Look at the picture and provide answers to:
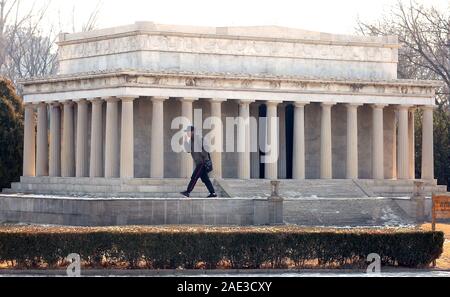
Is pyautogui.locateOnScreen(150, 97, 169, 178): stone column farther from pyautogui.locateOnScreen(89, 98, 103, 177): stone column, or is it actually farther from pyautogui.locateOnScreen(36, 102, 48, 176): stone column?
pyautogui.locateOnScreen(36, 102, 48, 176): stone column

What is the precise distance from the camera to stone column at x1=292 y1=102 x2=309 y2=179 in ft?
205

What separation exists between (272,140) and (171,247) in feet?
104

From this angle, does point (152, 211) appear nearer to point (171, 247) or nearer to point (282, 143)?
point (171, 247)

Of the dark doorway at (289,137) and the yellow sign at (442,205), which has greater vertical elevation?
the dark doorway at (289,137)

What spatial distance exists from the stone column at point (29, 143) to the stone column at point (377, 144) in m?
18.7

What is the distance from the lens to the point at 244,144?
61.8 meters

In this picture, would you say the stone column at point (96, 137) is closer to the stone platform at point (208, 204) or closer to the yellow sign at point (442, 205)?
the stone platform at point (208, 204)

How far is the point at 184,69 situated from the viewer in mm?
61312

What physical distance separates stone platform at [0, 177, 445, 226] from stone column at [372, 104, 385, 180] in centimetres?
129

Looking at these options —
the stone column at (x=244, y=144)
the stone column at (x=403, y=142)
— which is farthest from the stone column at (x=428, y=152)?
the stone column at (x=244, y=144)

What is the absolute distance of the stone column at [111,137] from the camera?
59.3 meters

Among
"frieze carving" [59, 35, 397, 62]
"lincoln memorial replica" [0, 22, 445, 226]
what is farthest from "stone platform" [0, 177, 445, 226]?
"frieze carving" [59, 35, 397, 62]

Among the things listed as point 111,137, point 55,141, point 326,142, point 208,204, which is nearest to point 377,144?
point 326,142
